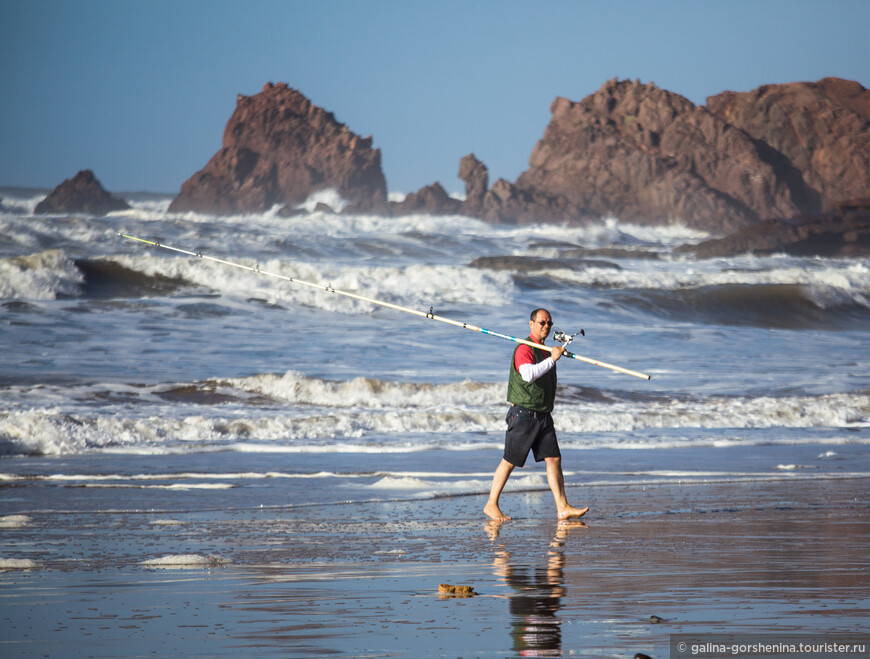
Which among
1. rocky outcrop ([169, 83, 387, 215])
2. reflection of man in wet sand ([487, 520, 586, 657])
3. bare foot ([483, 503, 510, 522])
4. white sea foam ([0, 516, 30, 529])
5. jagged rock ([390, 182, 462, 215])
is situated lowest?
white sea foam ([0, 516, 30, 529])

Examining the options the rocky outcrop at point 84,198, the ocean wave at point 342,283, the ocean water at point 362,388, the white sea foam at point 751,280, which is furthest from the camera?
the rocky outcrop at point 84,198

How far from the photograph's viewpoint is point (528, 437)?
7355 millimetres

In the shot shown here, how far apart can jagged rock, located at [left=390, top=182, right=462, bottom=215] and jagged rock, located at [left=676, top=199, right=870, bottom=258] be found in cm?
5092

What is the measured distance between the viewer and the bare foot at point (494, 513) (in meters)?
7.02

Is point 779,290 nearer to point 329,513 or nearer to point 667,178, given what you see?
point 329,513

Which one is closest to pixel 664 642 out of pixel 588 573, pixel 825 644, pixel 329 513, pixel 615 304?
pixel 825 644

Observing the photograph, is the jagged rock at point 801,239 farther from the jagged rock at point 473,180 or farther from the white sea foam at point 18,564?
the white sea foam at point 18,564

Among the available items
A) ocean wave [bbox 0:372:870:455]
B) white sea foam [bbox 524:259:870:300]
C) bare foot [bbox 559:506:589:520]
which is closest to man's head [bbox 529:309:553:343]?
bare foot [bbox 559:506:589:520]

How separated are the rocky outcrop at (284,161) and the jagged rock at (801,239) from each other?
61335mm

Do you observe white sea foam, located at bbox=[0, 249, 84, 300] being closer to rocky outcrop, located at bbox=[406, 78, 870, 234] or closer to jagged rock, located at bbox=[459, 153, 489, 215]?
jagged rock, located at bbox=[459, 153, 489, 215]

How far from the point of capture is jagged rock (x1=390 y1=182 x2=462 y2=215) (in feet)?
383

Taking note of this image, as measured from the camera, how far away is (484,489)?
339 inches

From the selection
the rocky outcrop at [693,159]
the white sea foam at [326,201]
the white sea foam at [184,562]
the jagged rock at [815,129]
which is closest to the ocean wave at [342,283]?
the white sea foam at [184,562]

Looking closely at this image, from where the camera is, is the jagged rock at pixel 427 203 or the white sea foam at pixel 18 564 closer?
the white sea foam at pixel 18 564
